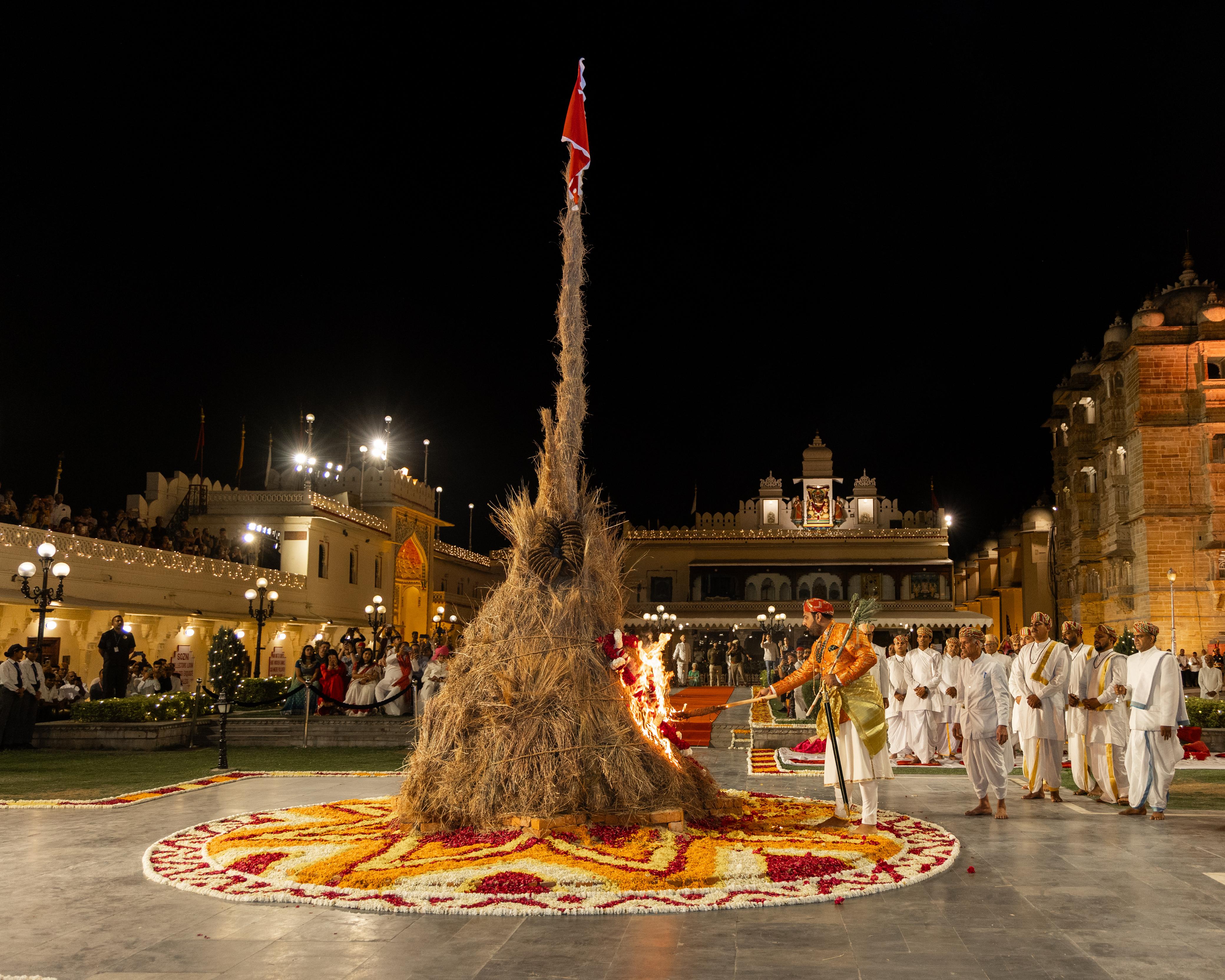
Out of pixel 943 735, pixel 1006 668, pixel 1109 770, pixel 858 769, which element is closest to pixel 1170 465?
pixel 943 735

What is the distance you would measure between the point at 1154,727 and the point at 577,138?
6.82m

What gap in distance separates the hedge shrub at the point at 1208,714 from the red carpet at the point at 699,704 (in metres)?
6.55

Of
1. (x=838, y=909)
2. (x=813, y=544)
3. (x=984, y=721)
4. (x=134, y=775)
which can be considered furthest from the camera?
(x=813, y=544)

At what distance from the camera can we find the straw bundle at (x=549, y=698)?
6.63m

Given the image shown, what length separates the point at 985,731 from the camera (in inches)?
330

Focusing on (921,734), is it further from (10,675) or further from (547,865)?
(10,675)

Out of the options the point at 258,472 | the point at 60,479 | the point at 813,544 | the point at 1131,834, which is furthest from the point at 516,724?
the point at 813,544

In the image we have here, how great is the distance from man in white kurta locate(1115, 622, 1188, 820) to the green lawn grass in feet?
25.7

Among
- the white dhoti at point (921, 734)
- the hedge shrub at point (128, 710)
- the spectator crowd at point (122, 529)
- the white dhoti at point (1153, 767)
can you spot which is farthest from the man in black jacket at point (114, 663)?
the white dhoti at point (1153, 767)

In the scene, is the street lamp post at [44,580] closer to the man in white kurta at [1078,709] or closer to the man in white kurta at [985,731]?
the man in white kurta at [985,731]

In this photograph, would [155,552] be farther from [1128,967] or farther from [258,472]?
[1128,967]

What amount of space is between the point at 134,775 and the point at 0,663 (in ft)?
12.1

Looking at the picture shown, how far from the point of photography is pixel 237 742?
15172 millimetres

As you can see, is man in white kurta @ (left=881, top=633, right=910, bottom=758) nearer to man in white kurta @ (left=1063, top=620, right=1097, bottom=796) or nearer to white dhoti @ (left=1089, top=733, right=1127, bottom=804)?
man in white kurta @ (left=1063, top=620, right=1097, bottom=796)
